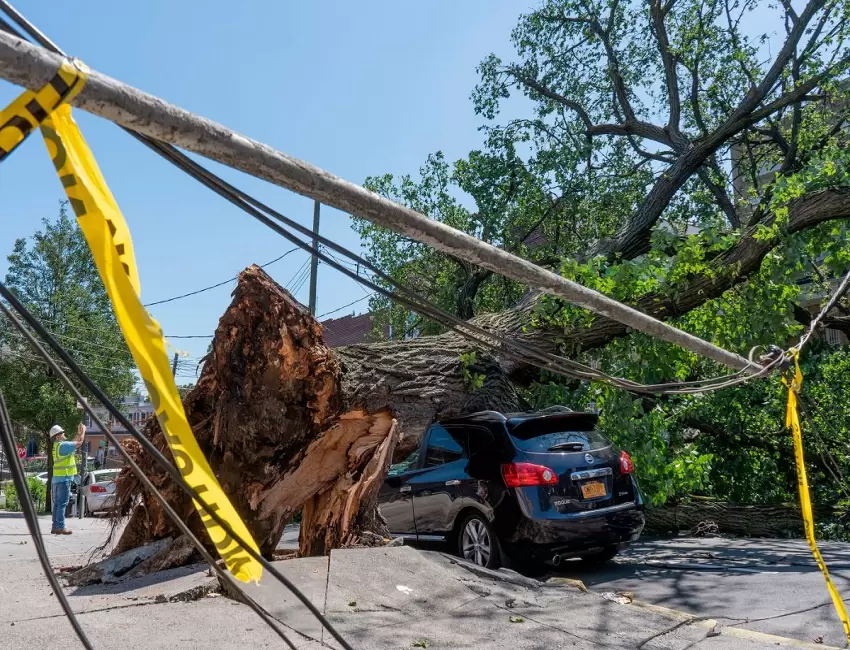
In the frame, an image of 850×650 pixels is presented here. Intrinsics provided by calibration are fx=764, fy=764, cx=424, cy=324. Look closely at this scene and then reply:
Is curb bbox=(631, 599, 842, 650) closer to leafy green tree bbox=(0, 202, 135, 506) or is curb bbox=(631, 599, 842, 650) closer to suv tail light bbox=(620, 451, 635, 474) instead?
suv tail light bbox=(620, 451, 635, 474)

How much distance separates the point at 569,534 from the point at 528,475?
68 cm

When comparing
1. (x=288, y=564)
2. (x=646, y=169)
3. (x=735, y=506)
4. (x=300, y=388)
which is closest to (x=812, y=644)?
(x=288, y=564)

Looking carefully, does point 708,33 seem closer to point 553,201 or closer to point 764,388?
point 553,201

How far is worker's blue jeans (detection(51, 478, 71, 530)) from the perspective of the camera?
1218 centimetres

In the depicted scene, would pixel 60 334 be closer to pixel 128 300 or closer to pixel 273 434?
pixel 273 434

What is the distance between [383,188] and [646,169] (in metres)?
6.37

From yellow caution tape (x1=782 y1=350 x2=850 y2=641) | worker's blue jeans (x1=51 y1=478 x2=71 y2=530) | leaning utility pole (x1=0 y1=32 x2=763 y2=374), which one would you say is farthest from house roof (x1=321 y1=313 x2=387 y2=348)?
leaning utility pole (x1=0 y1=32 x2=763 y2=374)

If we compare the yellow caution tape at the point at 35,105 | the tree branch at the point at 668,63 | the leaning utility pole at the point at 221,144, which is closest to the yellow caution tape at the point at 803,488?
the leaning utility pole at the point at 221,144

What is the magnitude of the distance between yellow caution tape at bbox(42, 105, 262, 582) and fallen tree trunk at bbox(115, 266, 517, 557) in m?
4.75

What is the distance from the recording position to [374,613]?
5383 millimetres

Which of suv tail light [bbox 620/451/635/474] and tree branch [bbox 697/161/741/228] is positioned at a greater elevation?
tree branch [bbox 697/161/741/228]

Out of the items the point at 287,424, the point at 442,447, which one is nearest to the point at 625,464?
the point at 442,447

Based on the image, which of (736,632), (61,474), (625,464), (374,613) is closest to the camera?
(736,632)

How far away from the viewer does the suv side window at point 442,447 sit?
28.1 ft
